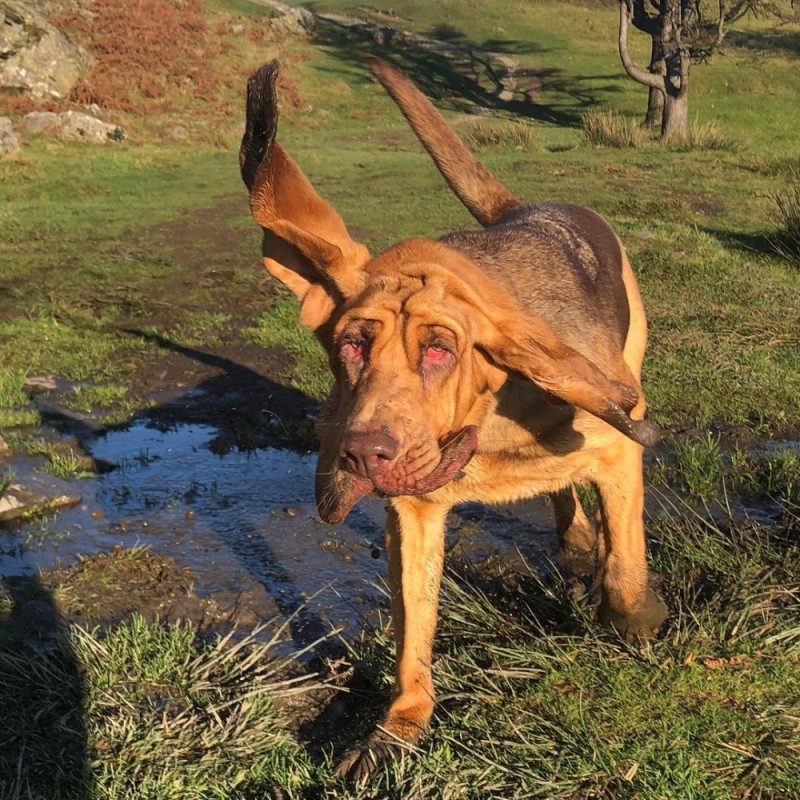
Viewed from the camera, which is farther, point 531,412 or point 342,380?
point 531,412

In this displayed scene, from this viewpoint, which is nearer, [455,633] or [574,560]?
[455,633]

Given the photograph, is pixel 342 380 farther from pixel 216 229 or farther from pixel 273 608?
pixel 216 229

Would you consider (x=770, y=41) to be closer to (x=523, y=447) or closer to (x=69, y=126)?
(x=69, y=126)

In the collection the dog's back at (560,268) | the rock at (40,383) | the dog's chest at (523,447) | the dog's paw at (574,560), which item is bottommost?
the rock at (40,383)

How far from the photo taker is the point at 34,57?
1017 inches

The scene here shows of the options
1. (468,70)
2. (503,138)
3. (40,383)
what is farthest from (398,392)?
(468,70)

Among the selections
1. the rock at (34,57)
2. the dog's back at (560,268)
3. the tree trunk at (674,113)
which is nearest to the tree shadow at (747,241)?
the dog's back at (560,268)

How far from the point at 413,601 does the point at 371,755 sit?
0.65 m

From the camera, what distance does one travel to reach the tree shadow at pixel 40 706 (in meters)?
3.46

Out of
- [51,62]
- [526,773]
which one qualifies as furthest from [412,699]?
[51,62]

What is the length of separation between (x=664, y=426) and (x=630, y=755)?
4.18 m

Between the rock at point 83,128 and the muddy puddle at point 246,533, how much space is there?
16.5 m

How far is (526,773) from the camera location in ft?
10.9

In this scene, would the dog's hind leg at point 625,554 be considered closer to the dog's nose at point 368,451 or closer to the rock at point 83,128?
the dog's nose at point 368,451
